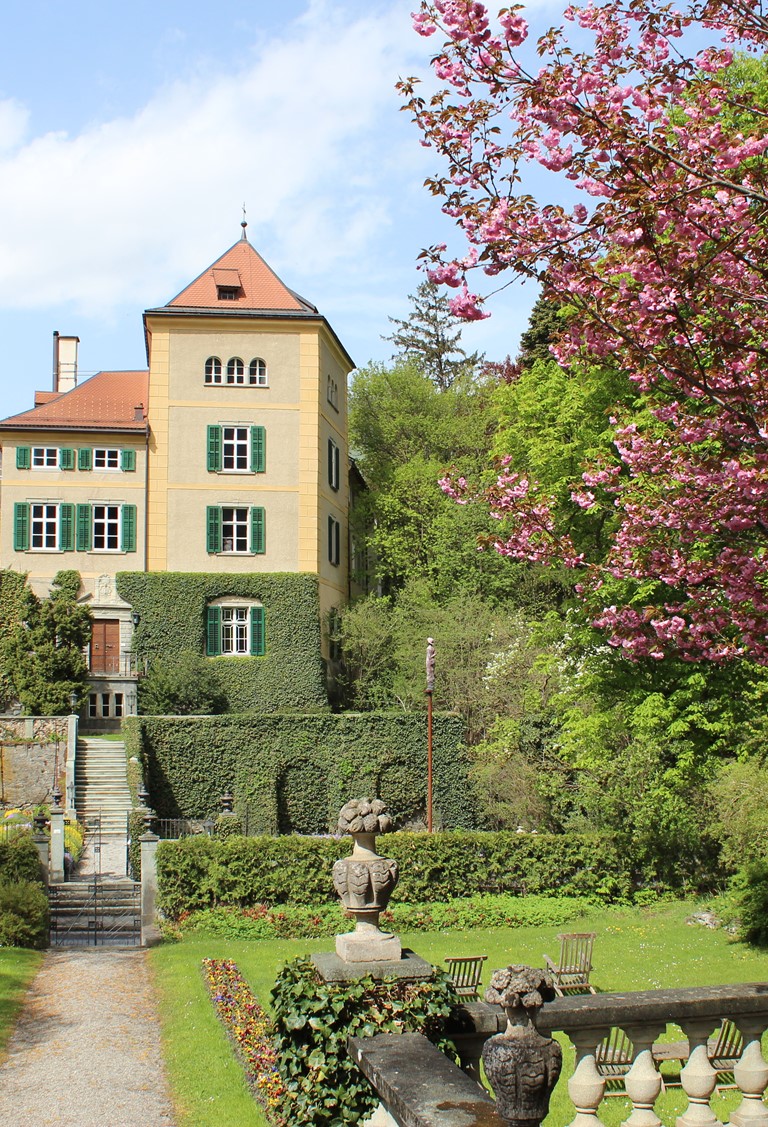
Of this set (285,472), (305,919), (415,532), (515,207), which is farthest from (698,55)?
(415,532)

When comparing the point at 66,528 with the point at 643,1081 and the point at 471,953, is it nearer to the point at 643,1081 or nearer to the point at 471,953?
the point at 471,953

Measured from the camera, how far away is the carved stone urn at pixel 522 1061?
4.36 metres

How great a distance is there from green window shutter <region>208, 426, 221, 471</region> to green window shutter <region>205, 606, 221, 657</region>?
192 inches

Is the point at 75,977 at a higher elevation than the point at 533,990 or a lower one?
lower

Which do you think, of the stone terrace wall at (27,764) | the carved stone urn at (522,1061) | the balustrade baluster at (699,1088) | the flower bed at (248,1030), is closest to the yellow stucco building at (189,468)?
the stone terrace wall at (27,764)

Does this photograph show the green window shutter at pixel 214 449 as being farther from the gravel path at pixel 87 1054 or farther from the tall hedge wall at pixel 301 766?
the gravel path at pixel 87 1054

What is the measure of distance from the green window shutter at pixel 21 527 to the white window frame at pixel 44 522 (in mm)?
131

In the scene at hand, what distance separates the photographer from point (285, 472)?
127ft

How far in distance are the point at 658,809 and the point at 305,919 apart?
850 cm

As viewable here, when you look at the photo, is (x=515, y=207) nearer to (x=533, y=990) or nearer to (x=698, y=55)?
(x=698, y=55)

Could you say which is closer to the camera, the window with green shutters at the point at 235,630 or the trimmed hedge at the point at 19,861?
the trimmed hedge at the point at 19,861

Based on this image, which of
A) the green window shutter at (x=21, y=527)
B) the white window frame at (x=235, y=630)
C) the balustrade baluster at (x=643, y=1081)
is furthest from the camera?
the green window shutter at (x=21, y=527)

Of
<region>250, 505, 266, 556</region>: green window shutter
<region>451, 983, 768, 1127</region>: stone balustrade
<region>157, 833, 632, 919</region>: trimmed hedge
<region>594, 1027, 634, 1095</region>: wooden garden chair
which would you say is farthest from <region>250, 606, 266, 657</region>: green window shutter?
<region>451, 983, 768, 1127</region>: stone balustrade

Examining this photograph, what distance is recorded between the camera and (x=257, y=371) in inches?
1542
